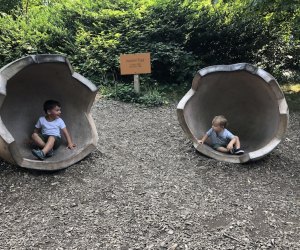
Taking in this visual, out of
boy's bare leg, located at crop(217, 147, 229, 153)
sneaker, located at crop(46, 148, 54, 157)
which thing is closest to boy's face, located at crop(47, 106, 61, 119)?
sneaker, located at crop(46, 148, 54, 157)

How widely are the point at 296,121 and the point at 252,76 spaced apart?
2.08 metres

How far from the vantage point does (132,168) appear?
15.7 ft

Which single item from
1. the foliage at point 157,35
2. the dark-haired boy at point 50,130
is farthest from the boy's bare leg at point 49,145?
the foliage at point 157,35

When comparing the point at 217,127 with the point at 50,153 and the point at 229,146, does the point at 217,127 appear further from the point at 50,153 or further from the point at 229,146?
the point at 50,153

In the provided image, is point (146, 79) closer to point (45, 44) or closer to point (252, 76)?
point (45, 44)

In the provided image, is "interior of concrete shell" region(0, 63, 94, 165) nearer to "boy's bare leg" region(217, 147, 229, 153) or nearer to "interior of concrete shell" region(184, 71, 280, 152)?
"interior of concrete shell" region(184, 71, 280, 152)

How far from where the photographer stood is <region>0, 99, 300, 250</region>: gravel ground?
3.42 meters

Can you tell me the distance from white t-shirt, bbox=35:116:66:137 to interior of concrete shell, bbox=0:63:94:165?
0.27 m

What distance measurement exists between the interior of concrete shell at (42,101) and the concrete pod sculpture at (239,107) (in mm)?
1296

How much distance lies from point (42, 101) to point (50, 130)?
2.38 ft

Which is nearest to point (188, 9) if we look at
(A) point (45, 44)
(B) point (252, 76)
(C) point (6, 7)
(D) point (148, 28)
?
(D) point (148, 28)

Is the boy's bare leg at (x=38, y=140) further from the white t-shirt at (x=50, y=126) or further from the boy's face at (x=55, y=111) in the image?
the boy's face at (x=55, y=111)

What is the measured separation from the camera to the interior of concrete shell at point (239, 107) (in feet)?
17.5

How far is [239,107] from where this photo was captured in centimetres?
589
